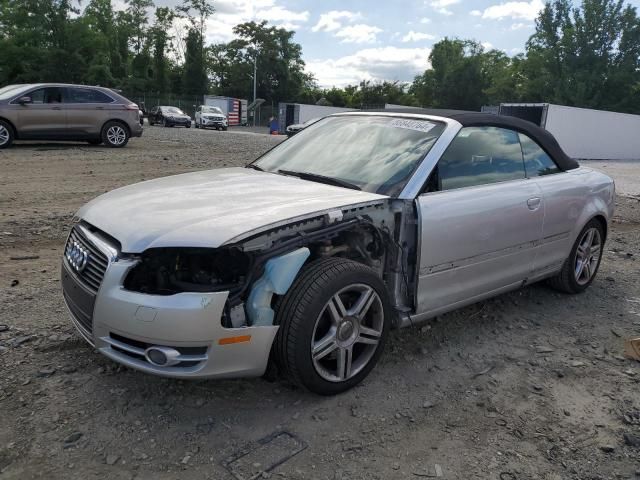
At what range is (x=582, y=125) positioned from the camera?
25812 mm

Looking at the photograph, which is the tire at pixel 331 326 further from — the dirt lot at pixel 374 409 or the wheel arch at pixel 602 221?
the wheel arch at pixel 602 221

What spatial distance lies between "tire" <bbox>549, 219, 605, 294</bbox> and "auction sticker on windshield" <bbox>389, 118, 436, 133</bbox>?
179cm

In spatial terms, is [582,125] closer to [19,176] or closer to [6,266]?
[19,176]

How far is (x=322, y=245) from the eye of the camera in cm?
307

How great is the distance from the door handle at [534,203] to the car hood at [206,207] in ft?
4.46

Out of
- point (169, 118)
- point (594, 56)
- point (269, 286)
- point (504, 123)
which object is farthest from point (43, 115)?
point (594, 56)

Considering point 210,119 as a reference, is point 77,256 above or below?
below

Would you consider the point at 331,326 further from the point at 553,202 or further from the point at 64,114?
the point at 64,114

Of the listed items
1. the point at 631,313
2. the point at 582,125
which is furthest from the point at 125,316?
the point at 582,125

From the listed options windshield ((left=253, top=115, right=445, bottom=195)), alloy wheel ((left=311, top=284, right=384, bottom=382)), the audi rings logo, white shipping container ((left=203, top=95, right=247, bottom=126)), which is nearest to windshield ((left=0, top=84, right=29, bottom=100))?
windshield ((left=253, top=115, right=445, bottom=195))

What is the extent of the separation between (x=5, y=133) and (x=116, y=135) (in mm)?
2499

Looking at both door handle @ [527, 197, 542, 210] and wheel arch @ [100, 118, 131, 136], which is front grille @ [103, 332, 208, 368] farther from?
wheel arch @ [100, 118, 131, 136]

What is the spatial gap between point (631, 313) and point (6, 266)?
5366mm

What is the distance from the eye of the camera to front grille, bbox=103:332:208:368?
8.34 ft
